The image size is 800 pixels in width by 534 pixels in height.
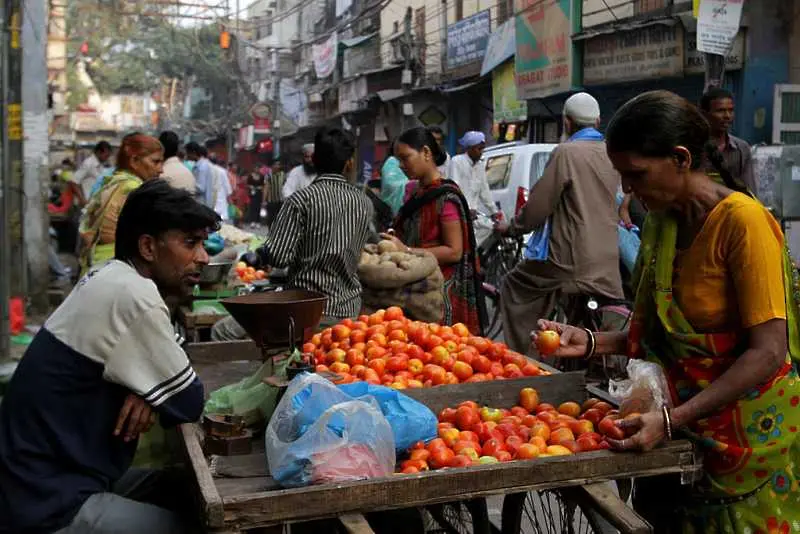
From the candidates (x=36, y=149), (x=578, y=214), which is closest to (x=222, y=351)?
(x=578, y=214)

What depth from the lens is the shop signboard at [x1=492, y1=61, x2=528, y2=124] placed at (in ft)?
64.7

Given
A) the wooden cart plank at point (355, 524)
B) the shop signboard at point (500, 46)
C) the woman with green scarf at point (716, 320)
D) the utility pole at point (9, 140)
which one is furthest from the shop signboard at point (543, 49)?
the wooden cart plank at point (355, 524)

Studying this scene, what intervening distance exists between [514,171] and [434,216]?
7.93 meters

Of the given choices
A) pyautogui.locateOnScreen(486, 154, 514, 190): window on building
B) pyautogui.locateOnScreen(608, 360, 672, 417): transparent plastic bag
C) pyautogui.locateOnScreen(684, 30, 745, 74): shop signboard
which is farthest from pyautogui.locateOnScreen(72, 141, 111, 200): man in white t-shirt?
pyautogui.locateOnScreen(608, 360, 672, 417): transparent plastic bag

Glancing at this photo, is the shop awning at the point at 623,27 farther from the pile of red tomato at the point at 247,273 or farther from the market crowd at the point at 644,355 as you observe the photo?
the market crowd at the point at 644,355

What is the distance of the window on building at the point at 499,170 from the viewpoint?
546 inches

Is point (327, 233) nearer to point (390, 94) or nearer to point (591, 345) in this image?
point (591, 345)

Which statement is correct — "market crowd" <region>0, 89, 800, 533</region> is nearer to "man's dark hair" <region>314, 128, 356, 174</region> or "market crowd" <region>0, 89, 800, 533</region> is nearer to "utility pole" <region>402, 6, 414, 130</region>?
"man's dark hair" <region>314, 128, 356, 174</region>

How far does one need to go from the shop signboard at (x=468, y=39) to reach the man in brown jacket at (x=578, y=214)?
16.3 m

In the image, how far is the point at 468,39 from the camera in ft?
75.7

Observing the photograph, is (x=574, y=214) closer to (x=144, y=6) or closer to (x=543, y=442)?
(x=543, y=442)

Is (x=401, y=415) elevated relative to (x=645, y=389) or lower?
lower

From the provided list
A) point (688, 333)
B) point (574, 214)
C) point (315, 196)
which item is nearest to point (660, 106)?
point (688, 333)

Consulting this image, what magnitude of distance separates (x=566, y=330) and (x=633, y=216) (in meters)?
5.08
